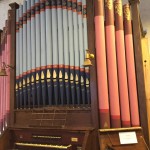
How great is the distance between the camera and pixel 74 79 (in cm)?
346

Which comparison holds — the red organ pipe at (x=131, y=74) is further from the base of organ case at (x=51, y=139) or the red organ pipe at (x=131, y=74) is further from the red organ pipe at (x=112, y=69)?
the base of organ case at (x=51, y=139)

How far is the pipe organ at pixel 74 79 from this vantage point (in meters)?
3.27

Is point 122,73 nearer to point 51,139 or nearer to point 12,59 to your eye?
point 51,139

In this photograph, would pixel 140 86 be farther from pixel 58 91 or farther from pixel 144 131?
pixel 58 91

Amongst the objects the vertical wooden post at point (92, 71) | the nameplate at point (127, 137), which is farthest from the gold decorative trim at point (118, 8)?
the nameplate at point (127, 137)

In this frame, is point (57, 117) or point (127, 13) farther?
point (127, 13)

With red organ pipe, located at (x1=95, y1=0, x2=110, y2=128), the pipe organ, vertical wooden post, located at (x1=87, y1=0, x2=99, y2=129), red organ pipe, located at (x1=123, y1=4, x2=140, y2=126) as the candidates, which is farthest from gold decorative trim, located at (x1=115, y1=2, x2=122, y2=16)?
vertical wooden post, located at (x1=87, y1=0, x2=99, y2=129)

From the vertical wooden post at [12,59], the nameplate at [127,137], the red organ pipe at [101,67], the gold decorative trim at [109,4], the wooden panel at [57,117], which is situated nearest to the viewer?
the nameplate at [127,137]

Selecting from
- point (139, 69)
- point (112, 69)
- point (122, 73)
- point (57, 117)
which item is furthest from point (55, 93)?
point (139, 69)

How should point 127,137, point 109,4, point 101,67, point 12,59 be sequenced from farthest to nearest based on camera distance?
1. point 12,59
2. point 109,4
3. point 101,67
4. point 127,137

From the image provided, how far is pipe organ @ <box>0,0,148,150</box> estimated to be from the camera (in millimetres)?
3270

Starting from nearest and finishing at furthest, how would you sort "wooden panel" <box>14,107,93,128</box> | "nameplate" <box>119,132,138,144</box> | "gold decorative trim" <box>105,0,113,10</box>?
"nameplate" <box>119,132,138,144</box> < "wooden panel" <box>14,107,93,128</box> < "gold decorative trim" <box>105,0,113,10</box>

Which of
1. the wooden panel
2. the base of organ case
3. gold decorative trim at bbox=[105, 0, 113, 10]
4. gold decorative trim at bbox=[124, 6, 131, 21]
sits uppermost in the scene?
gold decorative trim at bbox=[105, 0, 113, 10]

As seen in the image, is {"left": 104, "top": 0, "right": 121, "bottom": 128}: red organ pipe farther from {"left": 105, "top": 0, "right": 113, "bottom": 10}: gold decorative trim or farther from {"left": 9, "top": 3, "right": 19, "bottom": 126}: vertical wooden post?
{"left": 9, "top": 3, "right": 19, "bottom": 126}: vertical wooden post
